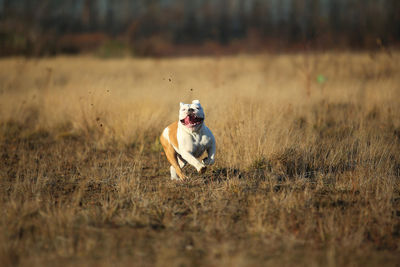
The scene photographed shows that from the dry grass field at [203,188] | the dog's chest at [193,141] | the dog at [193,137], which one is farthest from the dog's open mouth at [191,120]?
the dry grass field at [203,188]

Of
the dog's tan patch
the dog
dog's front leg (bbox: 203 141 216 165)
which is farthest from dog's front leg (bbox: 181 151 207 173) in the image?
the dog's tan patch

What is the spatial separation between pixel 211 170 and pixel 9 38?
74.6 ft

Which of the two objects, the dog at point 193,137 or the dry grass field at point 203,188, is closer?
the dry grass field at point 203,188

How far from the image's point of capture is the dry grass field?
2.87 metres

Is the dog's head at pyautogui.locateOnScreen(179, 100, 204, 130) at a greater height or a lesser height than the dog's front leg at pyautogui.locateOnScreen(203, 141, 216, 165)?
greater

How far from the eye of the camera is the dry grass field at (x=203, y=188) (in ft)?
9.43

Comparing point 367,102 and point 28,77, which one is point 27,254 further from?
point 28,77

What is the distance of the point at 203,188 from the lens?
4285mm

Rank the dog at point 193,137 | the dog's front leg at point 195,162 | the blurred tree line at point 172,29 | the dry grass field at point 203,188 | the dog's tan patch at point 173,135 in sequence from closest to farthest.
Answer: the dry grass field at point 203,188, the dog's front leg at point 195,162, the dog at point 193,137, the dog's tan patch at point 173,135, the blurred tree line at point 172,29

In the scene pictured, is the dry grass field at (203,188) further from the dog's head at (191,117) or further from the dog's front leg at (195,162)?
the dog's head at (191,117)

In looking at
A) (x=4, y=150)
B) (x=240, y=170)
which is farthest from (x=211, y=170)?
(x=4, y=150)

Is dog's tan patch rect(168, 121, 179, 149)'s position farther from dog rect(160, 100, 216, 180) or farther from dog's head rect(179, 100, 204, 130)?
dog's head rect(179, 100, 204, 130)

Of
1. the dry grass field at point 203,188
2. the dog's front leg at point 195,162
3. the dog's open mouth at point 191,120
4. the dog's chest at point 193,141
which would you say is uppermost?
the dog's open mouth at point 191,120

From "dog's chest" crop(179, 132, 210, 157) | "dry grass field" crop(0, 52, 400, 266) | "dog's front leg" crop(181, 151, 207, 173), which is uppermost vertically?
"dog's chest" crop(179, 132, 210, 157)
